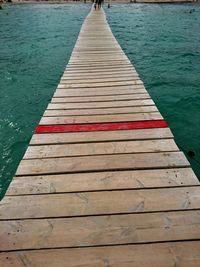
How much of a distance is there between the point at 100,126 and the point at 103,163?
1.21m

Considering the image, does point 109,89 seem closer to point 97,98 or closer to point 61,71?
point 97,98

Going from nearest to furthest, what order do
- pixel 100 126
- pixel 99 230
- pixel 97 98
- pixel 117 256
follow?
1. pixel 117 256
2. pixel 99 230
3. pixel 100 126
4. pixel 97 98

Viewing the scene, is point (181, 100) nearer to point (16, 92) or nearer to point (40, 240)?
point (16, 92)

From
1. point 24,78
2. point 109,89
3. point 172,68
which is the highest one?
point 109,89

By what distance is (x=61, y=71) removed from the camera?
40.3 feet

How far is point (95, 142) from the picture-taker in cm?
448

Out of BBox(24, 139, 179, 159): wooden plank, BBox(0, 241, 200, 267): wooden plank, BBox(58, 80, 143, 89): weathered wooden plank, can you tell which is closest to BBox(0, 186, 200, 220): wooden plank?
BBox(0, 241, 200, 267): wooden plank

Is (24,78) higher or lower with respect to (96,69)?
lower

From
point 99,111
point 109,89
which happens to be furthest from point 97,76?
point 99,111

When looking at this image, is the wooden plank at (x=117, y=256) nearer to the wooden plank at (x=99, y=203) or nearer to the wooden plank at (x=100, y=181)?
the wooden plank at (x=99, y=203)

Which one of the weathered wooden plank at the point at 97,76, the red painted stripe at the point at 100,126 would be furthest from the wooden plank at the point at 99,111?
the weathered wooden plank at the point at 97,76

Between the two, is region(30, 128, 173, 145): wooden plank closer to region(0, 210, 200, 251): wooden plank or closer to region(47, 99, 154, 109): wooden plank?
region(47, 99, 154, 109): wooden plank

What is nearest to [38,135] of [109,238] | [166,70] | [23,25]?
[109,238]

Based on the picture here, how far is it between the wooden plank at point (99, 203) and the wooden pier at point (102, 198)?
11 mm
